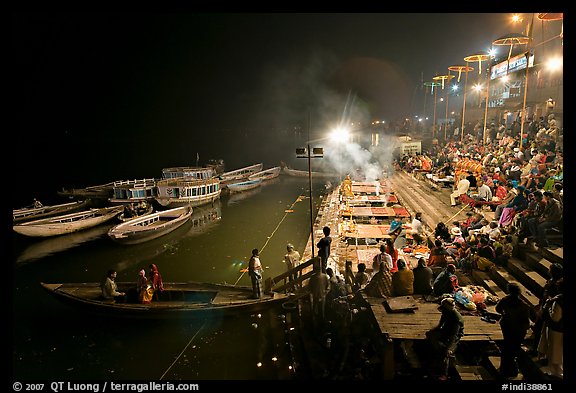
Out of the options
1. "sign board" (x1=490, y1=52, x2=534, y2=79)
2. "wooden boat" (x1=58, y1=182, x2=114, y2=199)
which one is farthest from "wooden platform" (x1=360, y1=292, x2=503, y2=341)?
"wooden boat" (x1=58, y1=182, x2=114, y2=199)

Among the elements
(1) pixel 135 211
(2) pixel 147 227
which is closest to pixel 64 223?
(1) pixel 135 211

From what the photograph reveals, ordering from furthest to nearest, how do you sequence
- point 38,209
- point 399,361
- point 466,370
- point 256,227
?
point 38,209 → point 256,227 → point 399,361 → point 466,370

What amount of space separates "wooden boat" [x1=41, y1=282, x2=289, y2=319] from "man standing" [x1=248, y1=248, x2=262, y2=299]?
0.68 feet

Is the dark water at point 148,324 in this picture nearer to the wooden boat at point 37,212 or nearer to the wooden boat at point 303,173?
the wooden boat at point 37,212

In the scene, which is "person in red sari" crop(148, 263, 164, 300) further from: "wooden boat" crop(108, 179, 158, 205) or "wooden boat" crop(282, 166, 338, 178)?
"wooden boat" crop(282, 166, 338, 178)

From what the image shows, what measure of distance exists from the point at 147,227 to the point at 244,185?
Result: 18549 millimetres

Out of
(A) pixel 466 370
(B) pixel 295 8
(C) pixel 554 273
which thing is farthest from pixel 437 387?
(B) pixel 295 8

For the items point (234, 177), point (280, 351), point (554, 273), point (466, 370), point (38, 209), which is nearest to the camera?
point (554, 273)

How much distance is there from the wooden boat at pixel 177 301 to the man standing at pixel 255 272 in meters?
0.21

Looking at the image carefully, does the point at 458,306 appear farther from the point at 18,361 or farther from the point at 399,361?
the point at 18,361

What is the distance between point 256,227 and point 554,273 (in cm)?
2143

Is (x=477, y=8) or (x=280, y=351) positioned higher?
(x=477, y=8)

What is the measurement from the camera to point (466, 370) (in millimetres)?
6535

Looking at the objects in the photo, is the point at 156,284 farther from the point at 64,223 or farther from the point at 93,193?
the point at 93,193
